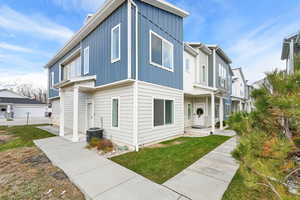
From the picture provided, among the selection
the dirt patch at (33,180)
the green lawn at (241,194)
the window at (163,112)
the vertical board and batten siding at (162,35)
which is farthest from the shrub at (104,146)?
the green lawn at (241,194)

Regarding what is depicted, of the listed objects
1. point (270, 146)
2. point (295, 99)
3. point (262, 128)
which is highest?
point (295, 99)

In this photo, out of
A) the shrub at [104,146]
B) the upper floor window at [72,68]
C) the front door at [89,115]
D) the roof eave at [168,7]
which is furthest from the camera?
the upper floor window at [72,68]

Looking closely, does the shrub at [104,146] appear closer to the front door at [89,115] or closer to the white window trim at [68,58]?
the front door at [89,115]

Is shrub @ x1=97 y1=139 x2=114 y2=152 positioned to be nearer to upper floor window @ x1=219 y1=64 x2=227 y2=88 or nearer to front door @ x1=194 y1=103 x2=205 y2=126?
front door @ x1=194 y1=103 x2=205 y2=126

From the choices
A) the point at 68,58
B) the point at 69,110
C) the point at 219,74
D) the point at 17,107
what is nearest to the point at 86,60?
the point at 68,58

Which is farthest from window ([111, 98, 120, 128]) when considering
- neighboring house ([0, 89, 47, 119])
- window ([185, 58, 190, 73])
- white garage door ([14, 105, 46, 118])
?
white garage door ([14, 105, 46, 118])

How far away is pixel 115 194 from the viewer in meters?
2.98

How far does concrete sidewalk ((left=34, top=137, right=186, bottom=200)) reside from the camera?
9.64 ft

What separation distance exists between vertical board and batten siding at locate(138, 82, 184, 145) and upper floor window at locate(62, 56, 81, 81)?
6604 millimetres

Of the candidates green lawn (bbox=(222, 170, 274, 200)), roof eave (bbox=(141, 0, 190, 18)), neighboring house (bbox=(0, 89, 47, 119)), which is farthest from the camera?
neighboring house (bbox=(0, 89, 47, 119))

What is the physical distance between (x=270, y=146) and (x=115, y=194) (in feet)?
9.72

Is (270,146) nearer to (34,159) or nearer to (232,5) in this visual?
(34,159)

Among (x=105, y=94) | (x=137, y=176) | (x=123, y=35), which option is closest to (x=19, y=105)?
(x=105, y=94)

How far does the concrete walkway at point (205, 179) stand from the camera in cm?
299
